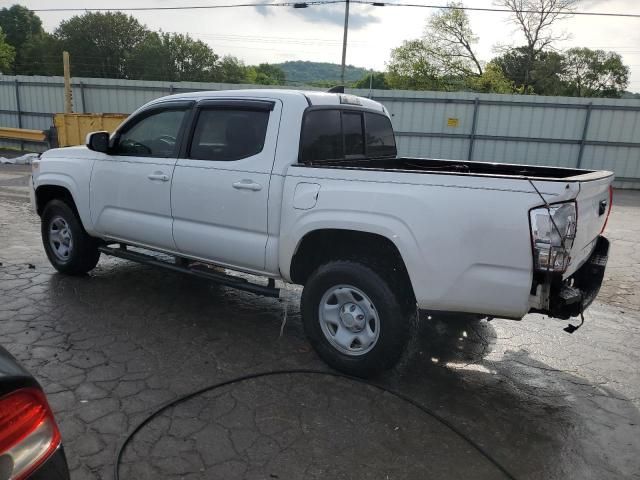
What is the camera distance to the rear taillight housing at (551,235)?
2.71 metres

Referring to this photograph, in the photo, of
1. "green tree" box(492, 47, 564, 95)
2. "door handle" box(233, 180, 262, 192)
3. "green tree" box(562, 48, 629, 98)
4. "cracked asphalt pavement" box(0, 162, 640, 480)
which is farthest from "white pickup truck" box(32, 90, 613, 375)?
"green tree" box(562, 48, 629, 98)

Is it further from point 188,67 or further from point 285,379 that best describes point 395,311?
point 188,67

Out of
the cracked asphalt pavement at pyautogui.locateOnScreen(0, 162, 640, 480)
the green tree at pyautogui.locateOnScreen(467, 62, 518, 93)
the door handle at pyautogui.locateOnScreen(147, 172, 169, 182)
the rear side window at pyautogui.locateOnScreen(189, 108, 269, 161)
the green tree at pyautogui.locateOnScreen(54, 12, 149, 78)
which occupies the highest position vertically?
the green tree at pyautogui.locateOnScreen(54, 12, 149, 78)

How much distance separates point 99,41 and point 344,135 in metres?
70.0

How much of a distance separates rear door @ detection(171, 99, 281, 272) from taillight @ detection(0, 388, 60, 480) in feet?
7.82

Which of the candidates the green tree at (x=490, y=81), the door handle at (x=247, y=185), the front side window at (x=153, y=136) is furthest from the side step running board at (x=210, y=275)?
the green tree at (x=490, y=81)

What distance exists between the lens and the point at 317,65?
158500 mm

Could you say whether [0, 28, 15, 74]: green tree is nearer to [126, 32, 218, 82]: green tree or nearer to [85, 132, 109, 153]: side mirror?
[126, 32, 218, 82]: green tree

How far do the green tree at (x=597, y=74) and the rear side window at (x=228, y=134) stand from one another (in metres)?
50.2

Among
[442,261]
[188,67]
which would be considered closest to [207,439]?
[442,261]

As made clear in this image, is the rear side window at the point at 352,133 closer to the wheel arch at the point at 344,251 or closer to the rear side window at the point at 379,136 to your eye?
the rear side window at the point at 379,136

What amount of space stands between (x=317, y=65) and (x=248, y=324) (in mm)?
163740

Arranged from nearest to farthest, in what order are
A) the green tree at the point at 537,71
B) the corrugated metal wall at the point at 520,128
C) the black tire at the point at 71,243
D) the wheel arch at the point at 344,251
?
the wheel arch at the point at 344,251 < the black tire at the point at 71,243 < the corrugated metal wall at the point at 520,128 < the green tree at the point at 537,71

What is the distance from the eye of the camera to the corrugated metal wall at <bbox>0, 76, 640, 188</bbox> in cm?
1555
